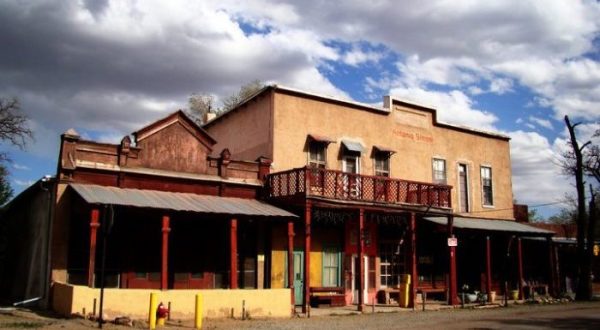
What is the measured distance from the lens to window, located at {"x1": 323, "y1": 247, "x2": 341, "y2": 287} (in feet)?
70.7

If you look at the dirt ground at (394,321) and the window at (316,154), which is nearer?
the dirt ground at (394,321)

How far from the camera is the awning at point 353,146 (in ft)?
73.2

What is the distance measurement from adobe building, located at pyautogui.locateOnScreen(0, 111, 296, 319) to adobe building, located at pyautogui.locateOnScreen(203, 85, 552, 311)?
1.17 metres

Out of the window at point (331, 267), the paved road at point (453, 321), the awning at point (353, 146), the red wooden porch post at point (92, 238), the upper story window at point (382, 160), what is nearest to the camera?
the red wooden porch post at point (92, 238)

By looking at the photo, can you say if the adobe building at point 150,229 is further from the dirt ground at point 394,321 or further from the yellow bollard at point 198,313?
the yellow bollard at point 198,313

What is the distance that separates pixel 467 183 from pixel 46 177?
59.1 ft

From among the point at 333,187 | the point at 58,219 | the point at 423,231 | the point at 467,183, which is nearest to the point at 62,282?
the point at 58,219

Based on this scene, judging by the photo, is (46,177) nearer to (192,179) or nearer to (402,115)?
(192,179)

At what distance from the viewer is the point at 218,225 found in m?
19.2

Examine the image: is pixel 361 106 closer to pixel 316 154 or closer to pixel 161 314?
pixel 316 154

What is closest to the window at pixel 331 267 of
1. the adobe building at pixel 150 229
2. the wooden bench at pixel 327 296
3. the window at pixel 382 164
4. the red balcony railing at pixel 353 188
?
the wooden bench at pixel 327 296

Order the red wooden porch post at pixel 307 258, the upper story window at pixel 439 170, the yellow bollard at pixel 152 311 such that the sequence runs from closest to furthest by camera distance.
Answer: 1. the yellow bollard at pixel 152 311
2. the red wooden porch post at pixel 307 258
3. the upper story window at pixel 439 170

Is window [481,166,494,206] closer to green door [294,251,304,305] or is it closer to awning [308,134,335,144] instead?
awning [308,134,335,144]

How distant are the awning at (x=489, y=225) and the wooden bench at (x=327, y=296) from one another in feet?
16.3
